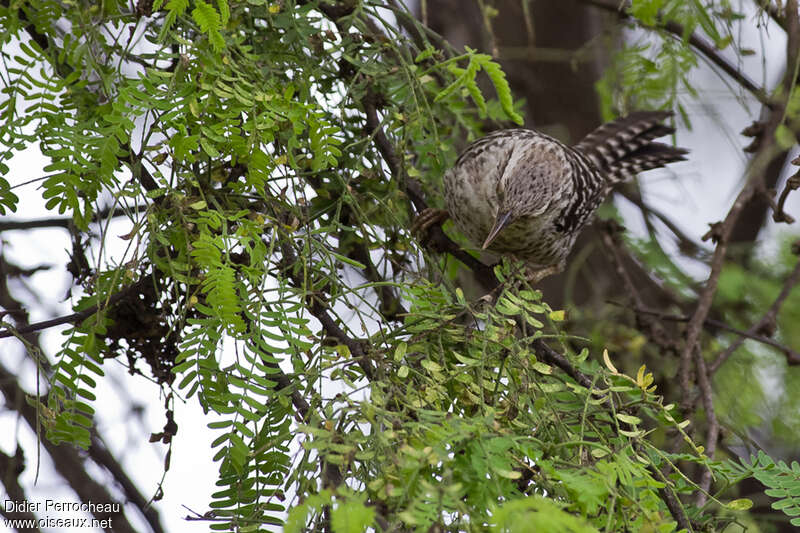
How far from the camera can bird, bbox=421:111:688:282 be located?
2842 millimetres

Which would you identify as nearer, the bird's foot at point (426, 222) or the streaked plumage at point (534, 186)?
the bird's foot at point (426, 222)

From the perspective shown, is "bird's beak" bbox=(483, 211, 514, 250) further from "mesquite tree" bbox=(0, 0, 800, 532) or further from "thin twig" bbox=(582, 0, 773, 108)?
"thin twig" bbox=(582, 0, 773, 108)

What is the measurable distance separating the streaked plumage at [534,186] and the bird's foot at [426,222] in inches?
2.2

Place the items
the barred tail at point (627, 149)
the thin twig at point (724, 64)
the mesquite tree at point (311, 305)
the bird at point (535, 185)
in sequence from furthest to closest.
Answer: the barred tail at point (627, 149)
the thin twig at point (724, 64)
the bird at point (535, 185)
the mesquite tree at point (311, 305)

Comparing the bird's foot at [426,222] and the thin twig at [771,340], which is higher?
the bird's foot at [426,222]

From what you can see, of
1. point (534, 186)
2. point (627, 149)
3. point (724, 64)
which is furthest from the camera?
point (627, 149)

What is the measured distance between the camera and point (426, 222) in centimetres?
260

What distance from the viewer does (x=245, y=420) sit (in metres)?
1.46

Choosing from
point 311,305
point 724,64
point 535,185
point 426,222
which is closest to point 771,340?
point 535,185

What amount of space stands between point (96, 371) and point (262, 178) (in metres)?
0.51

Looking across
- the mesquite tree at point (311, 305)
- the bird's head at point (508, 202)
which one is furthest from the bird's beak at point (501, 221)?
the mesquite tree at point (311, 305)

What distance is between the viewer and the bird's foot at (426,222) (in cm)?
244

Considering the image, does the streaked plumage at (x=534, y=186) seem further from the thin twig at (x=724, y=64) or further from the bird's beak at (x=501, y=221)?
the thin twig at (x=724, y=64)

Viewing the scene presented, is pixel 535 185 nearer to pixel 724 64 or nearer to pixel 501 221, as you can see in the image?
pixel 501 221
